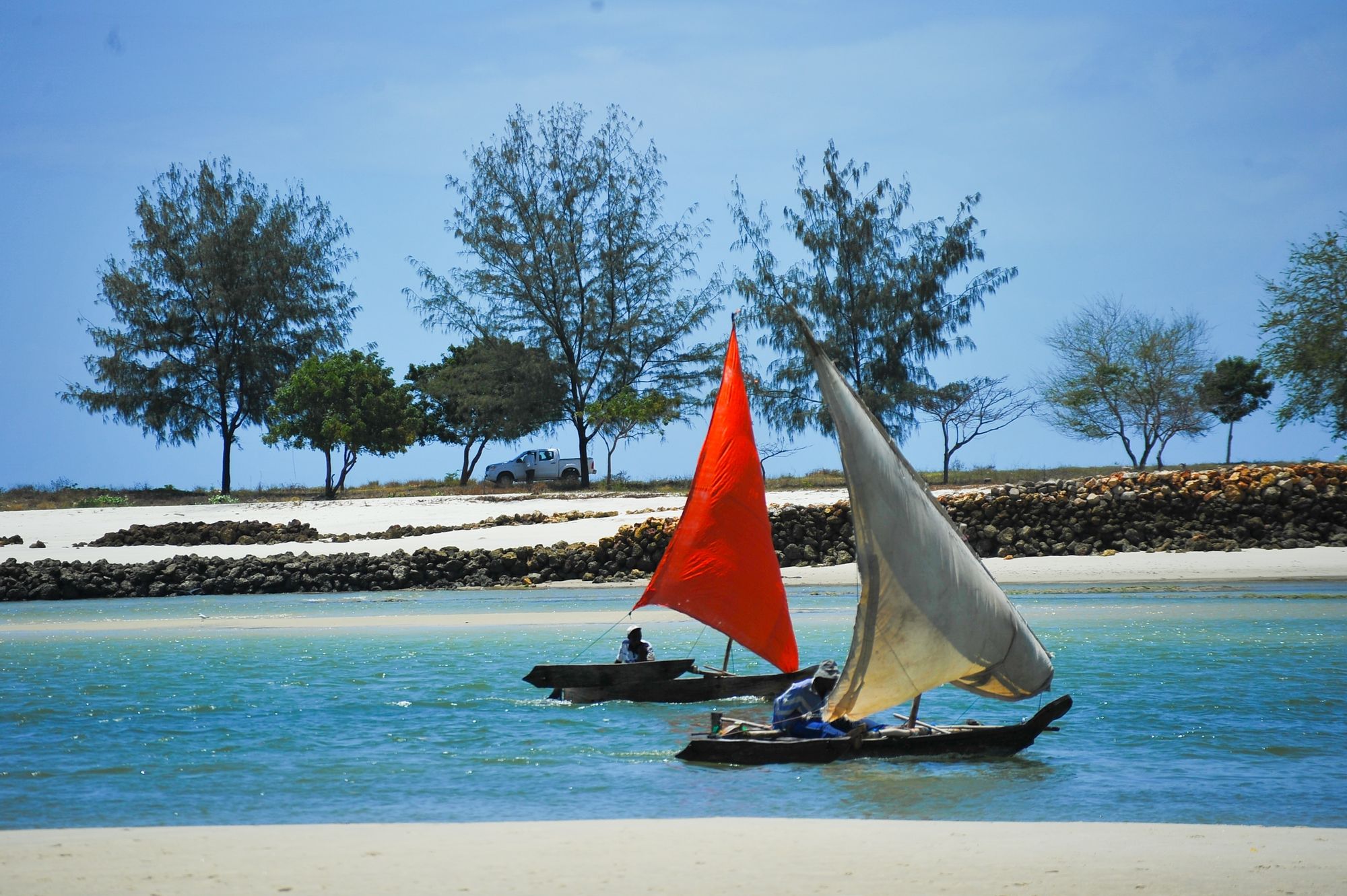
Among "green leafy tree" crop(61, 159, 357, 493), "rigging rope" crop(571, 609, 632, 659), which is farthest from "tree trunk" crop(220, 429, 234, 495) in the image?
"rigging rope" crop(571, 609, 632, 659)

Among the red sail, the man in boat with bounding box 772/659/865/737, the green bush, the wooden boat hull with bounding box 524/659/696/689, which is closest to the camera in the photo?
the man in boat with bounding box 772/659/865/737

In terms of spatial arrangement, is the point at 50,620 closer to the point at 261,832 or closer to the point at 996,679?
the point at 261,832

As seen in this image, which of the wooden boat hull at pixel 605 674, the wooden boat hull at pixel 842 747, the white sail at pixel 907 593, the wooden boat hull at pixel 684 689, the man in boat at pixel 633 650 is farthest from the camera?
the man in boat at pixel 633 650

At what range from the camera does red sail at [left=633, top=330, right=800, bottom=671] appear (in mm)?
15539

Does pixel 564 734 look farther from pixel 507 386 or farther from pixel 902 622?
pixel 507 386

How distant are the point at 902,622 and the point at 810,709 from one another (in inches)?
58.3

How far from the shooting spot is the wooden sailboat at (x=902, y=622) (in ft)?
36.8

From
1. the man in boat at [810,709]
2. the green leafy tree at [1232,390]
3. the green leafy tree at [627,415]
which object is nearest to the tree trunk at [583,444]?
the green leafy tree at [627,415]

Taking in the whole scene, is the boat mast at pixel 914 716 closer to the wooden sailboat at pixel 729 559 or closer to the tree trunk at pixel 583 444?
the wooden sailboat at pixel 729 559

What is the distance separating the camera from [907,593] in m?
11.4

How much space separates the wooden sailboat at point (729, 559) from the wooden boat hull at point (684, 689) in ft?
0.99

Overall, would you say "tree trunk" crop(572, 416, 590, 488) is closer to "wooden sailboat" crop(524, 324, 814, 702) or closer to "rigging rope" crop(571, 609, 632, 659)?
"rigging rope" crop(571, 609, 632, 659)

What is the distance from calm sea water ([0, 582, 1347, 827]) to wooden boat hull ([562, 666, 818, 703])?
0.20 metres

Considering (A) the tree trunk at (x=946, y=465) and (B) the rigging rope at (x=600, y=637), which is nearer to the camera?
(B) the rigging rope at (x=600, y=637)
